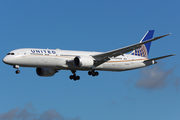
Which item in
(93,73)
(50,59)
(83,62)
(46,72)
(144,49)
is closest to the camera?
(50,59)

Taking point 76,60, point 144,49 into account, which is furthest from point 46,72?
point 144,49

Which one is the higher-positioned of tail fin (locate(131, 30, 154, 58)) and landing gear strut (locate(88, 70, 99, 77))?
tail fin (locate(131, 30, 154, 58))

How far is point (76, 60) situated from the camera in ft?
190

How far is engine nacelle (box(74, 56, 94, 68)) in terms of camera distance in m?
57.4

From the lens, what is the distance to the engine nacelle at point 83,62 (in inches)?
2261

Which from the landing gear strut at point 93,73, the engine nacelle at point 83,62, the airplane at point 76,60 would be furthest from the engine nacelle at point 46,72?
the engine nacelle at point 83,62

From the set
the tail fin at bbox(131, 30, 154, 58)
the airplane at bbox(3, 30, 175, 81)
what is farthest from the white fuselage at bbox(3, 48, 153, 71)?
the tail fin at bbox(131, 30, 154, 58)

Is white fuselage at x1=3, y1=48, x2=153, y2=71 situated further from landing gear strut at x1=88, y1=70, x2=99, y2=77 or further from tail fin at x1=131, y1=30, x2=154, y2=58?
tail fin at x1=131, y1=30, x2=154, y2=58

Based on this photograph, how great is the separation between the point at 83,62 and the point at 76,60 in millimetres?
1208

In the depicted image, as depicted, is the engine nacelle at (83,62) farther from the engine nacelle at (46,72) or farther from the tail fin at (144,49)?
the tail fin at (144,49)

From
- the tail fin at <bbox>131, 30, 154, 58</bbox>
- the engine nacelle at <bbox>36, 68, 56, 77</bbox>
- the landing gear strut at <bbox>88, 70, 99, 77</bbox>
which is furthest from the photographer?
the tail fin at <bbox>131, 30, 154, 58</bbox>

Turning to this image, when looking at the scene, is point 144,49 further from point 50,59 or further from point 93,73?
point 50,59

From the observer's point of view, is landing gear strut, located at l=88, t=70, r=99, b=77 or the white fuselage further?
landing gear strut, located at l=88, t=70, r=99, b=77

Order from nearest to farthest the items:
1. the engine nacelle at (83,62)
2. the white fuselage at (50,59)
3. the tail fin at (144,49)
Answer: the white fuselage at (50,59) → the engine nacelle at (83,62) → the tail fin at (144,49)
